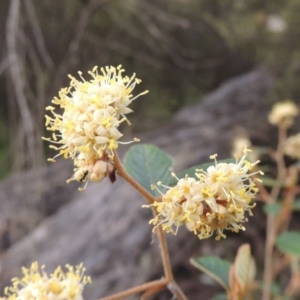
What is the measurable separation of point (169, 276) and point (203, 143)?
1.77 m

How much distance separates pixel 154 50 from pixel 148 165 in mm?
2890

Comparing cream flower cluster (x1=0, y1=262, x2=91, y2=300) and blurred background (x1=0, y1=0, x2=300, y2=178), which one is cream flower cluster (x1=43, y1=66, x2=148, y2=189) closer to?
cream flower cluster (x1=0, y1=262, x2=91, y2=300)

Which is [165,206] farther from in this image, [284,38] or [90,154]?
[284,38]

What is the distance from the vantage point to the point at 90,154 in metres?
0.53

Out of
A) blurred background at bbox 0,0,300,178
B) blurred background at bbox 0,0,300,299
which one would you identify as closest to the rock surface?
blurred background at bbox 0,0,300,299

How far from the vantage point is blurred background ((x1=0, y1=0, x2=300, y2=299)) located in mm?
2586

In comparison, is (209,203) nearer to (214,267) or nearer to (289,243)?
(214,267)

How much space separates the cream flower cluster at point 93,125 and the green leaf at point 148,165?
14 cm

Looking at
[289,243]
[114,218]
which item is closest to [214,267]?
[289,243]

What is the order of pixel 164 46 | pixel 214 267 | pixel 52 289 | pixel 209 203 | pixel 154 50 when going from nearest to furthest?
pixel 209 203 < pixel 52 289 < pixel 214 267 < pixel 164 46 < pixel 154 50

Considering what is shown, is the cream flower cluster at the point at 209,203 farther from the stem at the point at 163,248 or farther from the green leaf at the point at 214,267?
the green leaf at the point at 214,267

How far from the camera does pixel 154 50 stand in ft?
11.3

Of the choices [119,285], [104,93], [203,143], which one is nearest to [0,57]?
[203,143]

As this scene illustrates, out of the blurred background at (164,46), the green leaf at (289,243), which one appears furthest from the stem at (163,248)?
the blurred background at (164,46)
